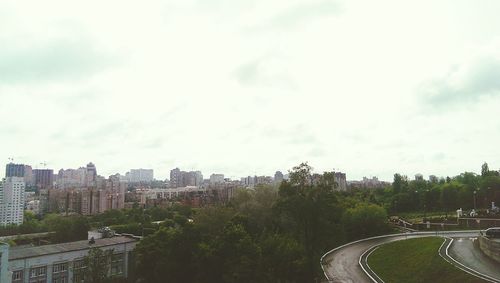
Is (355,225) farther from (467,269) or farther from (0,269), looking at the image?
(0,269)

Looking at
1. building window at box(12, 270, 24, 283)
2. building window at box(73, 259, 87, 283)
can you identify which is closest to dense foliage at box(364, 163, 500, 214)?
building window at box(73, 259, 87, 283)

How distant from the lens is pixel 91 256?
40.6 meters

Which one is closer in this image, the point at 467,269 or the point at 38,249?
the point at 467,269

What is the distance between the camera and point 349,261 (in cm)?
3816

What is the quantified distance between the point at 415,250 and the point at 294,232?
35.3 ft

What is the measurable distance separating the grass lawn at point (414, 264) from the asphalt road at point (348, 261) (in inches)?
59.1

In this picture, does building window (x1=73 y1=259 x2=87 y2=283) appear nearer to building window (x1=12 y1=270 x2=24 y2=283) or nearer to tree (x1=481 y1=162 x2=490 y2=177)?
building window (x1=12 y1=270 x2=24 y2=283)

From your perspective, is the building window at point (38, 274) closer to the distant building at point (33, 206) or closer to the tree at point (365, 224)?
the tree at point (365, 224)

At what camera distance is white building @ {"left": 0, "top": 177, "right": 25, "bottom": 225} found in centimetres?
12246

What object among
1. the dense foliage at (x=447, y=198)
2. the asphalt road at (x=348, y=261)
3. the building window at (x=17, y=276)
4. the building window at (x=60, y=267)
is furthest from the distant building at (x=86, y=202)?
the asphalt road at (x=348, y=261)

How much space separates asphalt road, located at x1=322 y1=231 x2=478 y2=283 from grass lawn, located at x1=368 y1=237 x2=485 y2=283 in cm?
150

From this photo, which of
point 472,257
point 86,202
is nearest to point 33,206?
point 86,202

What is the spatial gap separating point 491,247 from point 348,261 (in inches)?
491

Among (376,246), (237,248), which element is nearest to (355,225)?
(376,246)
